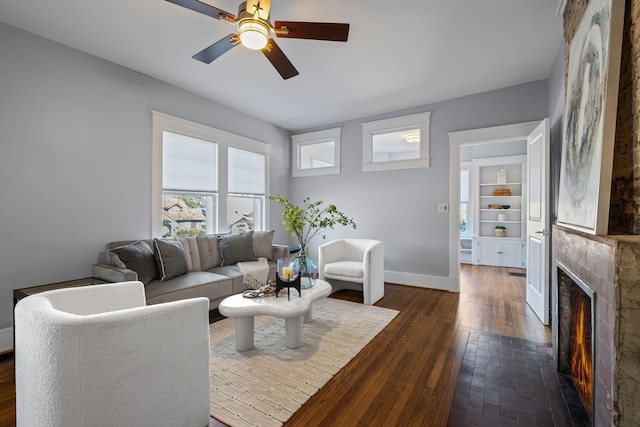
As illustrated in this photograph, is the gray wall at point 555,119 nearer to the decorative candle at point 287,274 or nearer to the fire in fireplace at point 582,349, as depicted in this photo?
the fire in fireplace at point 582,349

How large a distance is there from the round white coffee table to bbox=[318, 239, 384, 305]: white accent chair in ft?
3.91

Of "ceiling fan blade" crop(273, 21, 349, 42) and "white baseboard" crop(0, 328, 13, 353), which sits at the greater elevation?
"ceiling fan blade" crop(273, 21, 349, 42)

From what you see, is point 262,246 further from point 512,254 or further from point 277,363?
point 512,254

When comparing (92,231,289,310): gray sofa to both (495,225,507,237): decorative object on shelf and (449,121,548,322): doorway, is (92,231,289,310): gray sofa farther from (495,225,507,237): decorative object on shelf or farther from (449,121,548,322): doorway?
(495,225,507,237): decorative object on shelf

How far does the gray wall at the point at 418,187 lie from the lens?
12.6 ft

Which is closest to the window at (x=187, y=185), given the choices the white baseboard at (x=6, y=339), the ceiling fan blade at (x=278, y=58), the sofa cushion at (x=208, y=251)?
the sofa cushion at (x=208, y=251)

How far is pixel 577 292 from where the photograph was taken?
198 cm

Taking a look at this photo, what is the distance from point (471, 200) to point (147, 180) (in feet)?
21.2

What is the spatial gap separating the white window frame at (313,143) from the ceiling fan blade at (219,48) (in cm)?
312

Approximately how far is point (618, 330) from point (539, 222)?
8.02 ft

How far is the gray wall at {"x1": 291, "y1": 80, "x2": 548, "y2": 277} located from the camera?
12.6 ft

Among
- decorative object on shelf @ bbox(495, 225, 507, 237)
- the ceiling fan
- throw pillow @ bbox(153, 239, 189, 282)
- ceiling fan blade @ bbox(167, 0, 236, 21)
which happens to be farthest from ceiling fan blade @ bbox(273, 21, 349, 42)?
decorative object on shelf @ bbox(495, 225, 507, 237)

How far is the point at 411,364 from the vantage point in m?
2.22

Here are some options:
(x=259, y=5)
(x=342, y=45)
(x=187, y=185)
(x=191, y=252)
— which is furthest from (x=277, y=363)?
(x=342, y=45)
